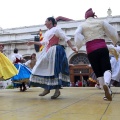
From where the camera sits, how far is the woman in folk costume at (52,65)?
4.43 m

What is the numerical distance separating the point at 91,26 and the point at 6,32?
24475 mm

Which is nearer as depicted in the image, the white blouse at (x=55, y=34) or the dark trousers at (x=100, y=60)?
the dark trousers at (x=100, y=60)

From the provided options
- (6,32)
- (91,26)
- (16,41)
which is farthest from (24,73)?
(6,32)

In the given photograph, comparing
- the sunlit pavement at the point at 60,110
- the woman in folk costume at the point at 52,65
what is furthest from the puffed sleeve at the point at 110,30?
the sunlit pavement at the point at 60,110

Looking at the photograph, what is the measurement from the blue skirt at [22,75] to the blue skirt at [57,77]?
3.10m

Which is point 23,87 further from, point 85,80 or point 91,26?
point 85,80

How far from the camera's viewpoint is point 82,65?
23.8 m

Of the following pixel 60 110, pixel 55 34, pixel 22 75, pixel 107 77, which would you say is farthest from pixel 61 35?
pixel 22 75

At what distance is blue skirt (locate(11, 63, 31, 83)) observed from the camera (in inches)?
299

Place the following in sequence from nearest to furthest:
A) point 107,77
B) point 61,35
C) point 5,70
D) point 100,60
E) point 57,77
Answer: point 107,77, point 100,60, point 57,77, point 61,35, point 5,70

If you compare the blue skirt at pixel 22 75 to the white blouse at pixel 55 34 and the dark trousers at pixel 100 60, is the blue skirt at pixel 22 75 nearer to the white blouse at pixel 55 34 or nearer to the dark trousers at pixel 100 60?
the white blouse at pixel 55 34

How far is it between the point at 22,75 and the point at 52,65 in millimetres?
3281

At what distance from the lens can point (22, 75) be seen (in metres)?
7.62

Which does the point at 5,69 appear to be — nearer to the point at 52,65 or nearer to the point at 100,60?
the point at 52,65
